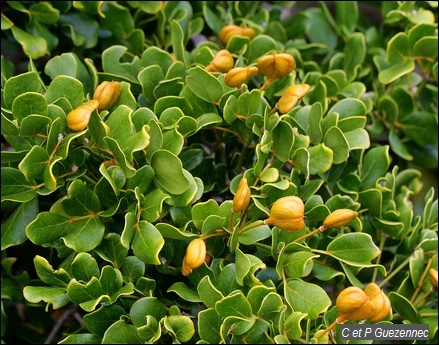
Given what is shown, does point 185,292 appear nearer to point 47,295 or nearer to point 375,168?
point 47,295

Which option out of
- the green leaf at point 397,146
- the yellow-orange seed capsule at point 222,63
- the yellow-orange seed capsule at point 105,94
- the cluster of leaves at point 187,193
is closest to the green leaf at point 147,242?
the cluster of leaves at point 187,193

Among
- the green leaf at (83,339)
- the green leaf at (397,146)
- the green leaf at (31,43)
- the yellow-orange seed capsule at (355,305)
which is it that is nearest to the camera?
the yellow-orange seed capsule at (355,305)

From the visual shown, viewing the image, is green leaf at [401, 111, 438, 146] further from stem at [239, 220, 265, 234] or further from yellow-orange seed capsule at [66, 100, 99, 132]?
yellow-orange seed capsule at [66, 100, 99, 132]

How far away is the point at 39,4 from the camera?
1.27 meters

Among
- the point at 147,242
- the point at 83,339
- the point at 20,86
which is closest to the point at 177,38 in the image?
the point at 20,86

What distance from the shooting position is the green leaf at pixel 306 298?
0.93 meters

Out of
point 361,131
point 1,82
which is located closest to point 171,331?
point 361,131

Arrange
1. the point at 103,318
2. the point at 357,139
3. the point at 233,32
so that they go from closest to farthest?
1. the point at 103,318
2. the point at 357,139
3. the point at 233,32

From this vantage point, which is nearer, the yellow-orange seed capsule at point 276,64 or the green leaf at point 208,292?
the green leaf at point 208,292

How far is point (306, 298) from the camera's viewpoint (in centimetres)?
94

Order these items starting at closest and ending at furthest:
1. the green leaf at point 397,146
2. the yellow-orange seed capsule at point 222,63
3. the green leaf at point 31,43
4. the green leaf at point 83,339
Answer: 1. the green leaf at point 83,339
2. the yellow-orange seed capsule at point 222,63
3. the green leaf at point 31,43
4. the green leaf at point 397,146

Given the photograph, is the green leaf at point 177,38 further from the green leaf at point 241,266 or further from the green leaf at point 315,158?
the green leaf at point 241,266

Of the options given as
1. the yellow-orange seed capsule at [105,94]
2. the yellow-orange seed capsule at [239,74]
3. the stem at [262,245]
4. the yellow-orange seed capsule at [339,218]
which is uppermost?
the yellow-orange seed capsule at [239,74]

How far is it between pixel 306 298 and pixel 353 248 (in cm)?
12
